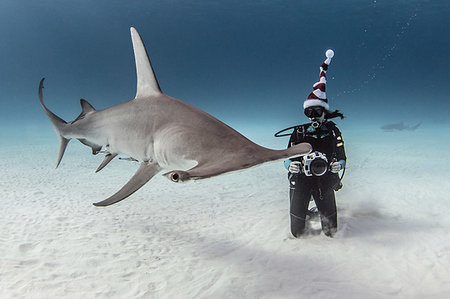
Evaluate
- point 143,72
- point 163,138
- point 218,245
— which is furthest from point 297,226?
point 143,72

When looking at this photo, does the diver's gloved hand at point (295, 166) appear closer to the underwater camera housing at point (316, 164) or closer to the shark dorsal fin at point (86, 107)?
the underwater camera housing at point (316, 164)

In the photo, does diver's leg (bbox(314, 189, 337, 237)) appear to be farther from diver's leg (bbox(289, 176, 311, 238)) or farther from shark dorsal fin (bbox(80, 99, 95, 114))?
shark dorsal fin (bbox(80, 99, 95, 114))

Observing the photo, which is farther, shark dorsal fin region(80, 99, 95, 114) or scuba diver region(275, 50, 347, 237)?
shark dorsal fin region(80, 99, 95, 114)

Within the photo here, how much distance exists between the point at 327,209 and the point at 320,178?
0.47 metres

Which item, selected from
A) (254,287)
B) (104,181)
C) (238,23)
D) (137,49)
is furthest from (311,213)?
(238,23)

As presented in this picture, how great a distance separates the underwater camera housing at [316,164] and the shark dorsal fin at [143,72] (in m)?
1.83

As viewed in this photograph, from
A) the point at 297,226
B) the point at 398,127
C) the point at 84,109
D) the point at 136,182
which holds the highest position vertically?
the point at 398,127

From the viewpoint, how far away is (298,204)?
3305 millimetres

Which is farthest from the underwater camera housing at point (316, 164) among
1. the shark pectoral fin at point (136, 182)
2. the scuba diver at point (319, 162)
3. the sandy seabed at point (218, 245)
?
the shark pectoral fin at point (136, 182)

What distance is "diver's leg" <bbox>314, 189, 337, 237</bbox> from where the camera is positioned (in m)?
3.23

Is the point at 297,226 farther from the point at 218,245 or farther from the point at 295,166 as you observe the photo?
the point at 218,245

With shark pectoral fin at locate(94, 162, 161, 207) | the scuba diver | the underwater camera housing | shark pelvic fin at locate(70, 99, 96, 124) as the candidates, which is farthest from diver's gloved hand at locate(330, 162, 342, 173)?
shark pelvic fin at locate(70, 99, 96, 124)

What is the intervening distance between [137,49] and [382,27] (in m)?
56.9

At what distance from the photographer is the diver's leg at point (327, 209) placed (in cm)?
323
